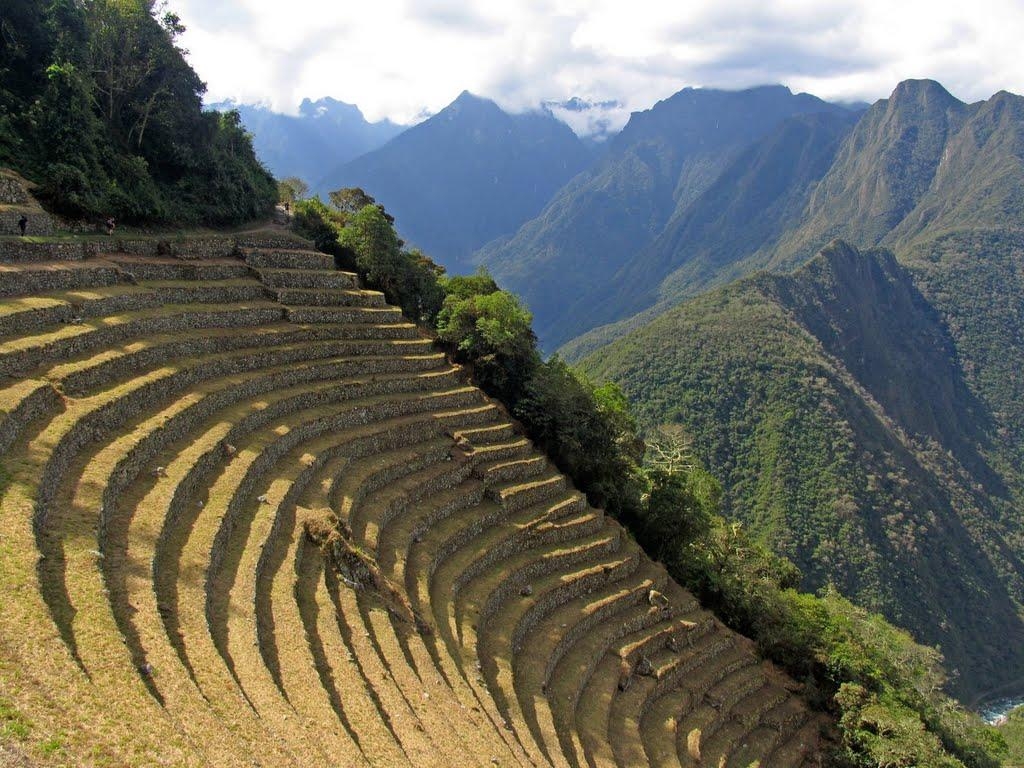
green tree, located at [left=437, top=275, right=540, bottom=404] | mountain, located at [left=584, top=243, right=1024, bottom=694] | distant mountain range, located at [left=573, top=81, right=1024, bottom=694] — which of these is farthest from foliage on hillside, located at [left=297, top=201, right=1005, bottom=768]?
distant mountain range, located at [left=573, top=81, right=1024, bottom=694]

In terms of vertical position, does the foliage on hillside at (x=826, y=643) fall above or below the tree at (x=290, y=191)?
below

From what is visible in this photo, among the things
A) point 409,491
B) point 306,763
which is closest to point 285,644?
point 306,763

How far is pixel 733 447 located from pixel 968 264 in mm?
129656

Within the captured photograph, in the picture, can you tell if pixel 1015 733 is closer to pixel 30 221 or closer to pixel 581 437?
pixel 581 437

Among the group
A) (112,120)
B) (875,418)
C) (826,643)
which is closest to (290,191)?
(112,120)

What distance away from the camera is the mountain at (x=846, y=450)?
7450 cm

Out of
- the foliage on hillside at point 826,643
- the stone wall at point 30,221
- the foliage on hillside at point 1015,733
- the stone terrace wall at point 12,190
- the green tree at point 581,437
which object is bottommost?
the foliage on hillside at point 1015,733

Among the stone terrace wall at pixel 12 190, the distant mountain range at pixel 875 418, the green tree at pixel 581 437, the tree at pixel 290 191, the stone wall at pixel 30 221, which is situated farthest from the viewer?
the distant mountain range at pixel 875 418

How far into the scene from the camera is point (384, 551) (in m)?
19.4

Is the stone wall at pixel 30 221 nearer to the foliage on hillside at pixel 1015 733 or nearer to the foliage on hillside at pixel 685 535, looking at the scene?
the foliage on hillside at pixel 685 535

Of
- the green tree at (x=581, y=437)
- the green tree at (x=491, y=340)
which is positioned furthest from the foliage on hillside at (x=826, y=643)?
the green tree at (x=491, y=340)

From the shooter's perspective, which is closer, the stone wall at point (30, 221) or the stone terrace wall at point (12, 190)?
the stone wall at point (30, 221)

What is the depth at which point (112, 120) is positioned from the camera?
29.1m

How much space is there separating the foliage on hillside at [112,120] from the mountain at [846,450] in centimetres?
6600
